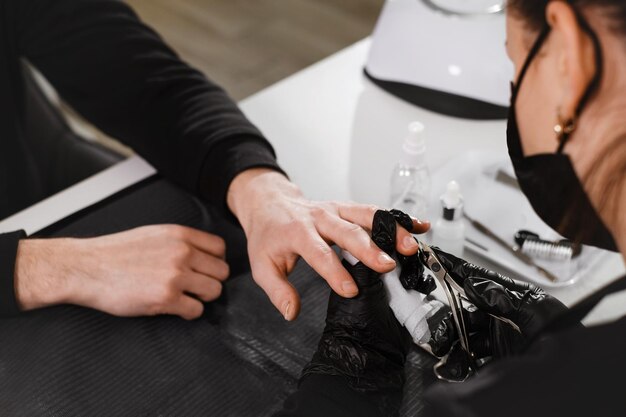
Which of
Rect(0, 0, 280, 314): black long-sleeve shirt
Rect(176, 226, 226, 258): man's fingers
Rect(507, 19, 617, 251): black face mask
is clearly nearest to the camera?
Rect(507, 19, 617, 251): black face mask

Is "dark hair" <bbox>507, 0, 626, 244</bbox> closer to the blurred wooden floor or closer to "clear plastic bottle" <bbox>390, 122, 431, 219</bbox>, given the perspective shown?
"clear plastic bottle" <bbox>390, 122, 431, 219</bbox>

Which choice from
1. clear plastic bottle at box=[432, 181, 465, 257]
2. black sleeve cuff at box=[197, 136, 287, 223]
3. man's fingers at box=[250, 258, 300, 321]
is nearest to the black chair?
black sleeve cuff at box=[197, 136, 287, 223]

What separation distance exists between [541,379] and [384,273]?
329 millimetres

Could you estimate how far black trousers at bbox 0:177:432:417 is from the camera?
89cm

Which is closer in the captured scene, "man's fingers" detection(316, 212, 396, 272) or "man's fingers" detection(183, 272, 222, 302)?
"man's fingers" detection(316, 212, 396, 272)

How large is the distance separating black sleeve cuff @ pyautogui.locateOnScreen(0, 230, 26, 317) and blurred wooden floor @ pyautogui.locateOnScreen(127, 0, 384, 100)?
71.9 inches

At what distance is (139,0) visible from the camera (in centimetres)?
339

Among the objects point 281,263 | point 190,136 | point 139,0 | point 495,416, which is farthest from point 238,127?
point 139,0

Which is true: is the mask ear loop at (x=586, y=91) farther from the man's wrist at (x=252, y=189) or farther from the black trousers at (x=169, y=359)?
the man's wrist at (x=252, y=189)

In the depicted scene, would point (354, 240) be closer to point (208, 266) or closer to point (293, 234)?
point (293, 234)

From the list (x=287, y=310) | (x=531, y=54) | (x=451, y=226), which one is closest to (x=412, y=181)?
(x=451, y=226)

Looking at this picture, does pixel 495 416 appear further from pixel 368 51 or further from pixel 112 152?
pixel 112 152

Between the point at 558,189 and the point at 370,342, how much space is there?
28 centimetres

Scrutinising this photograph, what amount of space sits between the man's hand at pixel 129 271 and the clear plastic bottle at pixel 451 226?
1.05ft
